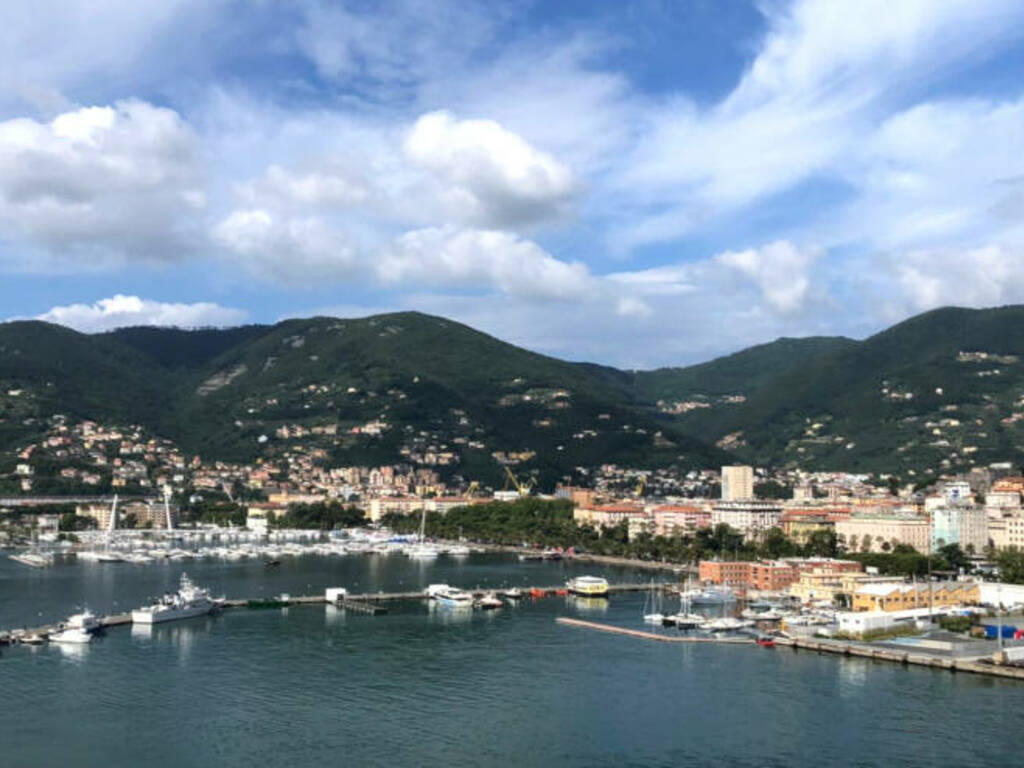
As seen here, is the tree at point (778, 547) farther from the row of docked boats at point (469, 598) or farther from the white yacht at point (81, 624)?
the white yacht at point (81, 624)

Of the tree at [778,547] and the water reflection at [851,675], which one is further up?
the tree at [778,547]

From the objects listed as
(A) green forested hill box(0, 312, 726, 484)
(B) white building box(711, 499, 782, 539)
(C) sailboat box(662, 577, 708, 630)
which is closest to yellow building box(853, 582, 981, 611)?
(C) sailboat box(662, 577, 708, 630)

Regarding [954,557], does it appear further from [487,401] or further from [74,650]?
[487,401]

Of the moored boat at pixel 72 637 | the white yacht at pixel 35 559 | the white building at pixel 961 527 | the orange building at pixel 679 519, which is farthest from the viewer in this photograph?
the orange building at pixel 679 519

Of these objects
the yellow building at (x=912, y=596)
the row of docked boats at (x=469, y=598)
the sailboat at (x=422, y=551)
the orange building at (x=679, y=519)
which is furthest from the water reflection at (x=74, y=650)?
the orange building at (x=679, y=519)

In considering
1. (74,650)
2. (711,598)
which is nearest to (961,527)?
(711,598)

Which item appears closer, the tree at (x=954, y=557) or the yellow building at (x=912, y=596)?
the yellow building at (x=912, y=596)

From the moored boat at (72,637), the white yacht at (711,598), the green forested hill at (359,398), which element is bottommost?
the moored boat at (72,637)

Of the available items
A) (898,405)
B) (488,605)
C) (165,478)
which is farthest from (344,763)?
(898,405)
